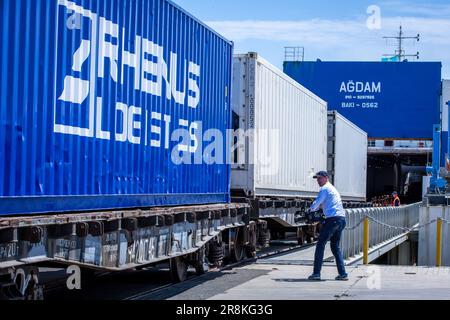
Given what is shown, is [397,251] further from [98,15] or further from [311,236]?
[98,15]

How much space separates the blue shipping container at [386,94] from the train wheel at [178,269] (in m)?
25.5

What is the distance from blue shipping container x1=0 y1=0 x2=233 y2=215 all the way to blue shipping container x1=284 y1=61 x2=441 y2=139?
24.5 m

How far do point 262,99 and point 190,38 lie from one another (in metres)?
4.31

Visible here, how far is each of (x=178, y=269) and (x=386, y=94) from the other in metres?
26.4

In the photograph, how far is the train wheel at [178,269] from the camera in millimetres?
12375

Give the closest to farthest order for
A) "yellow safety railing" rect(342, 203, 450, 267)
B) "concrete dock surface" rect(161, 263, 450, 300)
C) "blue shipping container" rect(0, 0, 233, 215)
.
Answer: "blue shipping container" rect(0, 0, 233, 215), "concrete dock surface" rect(161, 263, 450, 300), "yellow safety railing" rect(342, 203, 450, 267)

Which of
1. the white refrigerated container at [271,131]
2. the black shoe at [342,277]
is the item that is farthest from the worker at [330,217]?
the white refrigerated container at [271,131]

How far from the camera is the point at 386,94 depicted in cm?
3703

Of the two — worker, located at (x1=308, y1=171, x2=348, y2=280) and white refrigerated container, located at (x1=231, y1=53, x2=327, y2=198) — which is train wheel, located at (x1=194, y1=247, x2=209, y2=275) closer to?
worker, located at (x1=308, y1=171, x2=348, y2=280)

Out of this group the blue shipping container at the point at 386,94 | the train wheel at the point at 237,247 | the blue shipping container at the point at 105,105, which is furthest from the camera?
the blue shipping container at the point at 386,94

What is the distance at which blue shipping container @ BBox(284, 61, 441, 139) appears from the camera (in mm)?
36750

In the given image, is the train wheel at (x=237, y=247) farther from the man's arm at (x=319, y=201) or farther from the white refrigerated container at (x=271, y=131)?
the man's arm at (x=319, y=201)

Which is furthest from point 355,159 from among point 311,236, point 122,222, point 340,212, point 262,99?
point 122,222

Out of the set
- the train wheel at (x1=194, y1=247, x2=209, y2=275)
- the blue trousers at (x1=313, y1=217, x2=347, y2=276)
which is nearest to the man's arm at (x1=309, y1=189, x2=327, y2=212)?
the blue trousers at (x1=313, y1=217, x2=347, y2=276)
